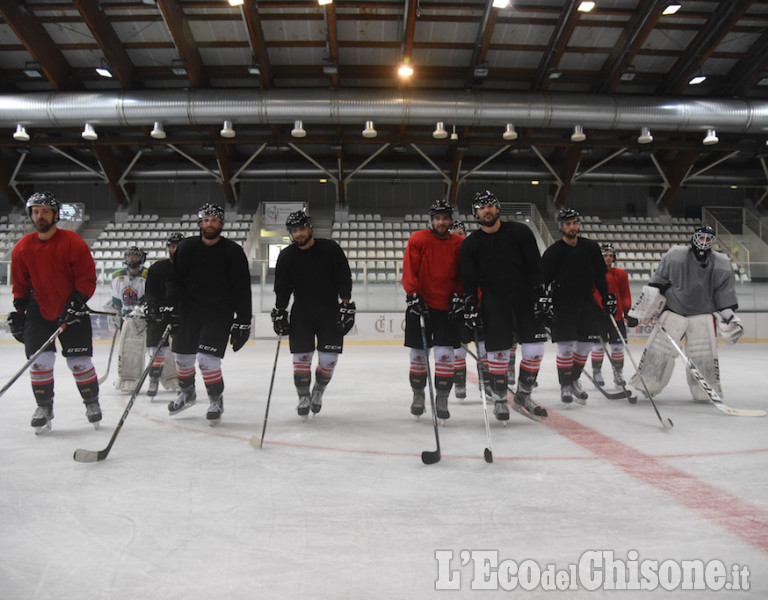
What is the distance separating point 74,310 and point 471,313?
9.15 ft

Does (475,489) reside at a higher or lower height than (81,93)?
lower

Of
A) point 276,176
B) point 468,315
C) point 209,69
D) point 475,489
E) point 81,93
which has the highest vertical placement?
point 209,69

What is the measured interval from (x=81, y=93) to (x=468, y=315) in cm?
1426

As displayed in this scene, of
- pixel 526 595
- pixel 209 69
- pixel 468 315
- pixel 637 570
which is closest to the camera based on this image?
pixel 526 595

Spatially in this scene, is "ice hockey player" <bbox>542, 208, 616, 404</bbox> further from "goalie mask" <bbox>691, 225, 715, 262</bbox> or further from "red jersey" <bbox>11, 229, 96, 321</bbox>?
"red jersey" <bbox>11, 229, 96, 321</bbox>

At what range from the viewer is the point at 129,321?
18.4ft

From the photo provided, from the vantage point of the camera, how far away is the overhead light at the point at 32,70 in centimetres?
1359

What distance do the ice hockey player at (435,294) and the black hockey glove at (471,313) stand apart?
0.21 metres

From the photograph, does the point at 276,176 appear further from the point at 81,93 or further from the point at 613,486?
the point at 613,486

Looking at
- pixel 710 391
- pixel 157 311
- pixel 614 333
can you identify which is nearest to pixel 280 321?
pixel 157 311

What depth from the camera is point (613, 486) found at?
7.82ft

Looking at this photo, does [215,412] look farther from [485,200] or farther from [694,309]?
[694,309]

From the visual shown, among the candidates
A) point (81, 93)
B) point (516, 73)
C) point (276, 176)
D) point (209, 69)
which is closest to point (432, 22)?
point (516, 73)

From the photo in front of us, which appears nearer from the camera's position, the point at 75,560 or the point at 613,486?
the point at 75,560
